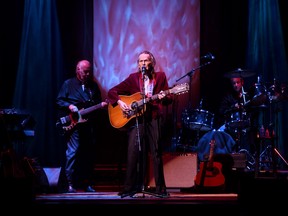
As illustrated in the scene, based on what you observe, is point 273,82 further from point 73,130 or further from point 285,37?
point 73,130

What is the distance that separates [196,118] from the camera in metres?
7.84

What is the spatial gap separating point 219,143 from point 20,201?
13.3ft

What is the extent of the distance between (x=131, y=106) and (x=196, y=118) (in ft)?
7.21

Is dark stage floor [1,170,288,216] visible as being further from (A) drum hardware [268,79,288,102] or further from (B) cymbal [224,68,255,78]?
(B) cymbal [224,68,255,78]

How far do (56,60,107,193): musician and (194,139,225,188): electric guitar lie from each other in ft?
5.52

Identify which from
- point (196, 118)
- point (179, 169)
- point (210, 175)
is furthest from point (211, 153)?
point (196, 118)

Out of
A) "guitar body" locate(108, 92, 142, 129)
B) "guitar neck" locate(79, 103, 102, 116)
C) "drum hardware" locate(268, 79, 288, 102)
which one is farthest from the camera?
"drum hardware" locate(268, 79, 288, 102)

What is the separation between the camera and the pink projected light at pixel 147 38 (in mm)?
8312

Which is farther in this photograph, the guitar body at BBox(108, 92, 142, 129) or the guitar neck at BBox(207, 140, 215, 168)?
the guitar neck at BBox(207, 140, 215, 168)

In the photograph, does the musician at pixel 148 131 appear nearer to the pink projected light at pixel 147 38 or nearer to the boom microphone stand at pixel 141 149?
the boom microphone stand at pixel 141 149

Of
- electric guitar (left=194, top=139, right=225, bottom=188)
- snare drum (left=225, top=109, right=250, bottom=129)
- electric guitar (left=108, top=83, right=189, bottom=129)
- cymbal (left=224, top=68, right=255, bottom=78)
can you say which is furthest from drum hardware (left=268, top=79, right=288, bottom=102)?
electric guitar (left=108, top=83, right=189, bottom=129)

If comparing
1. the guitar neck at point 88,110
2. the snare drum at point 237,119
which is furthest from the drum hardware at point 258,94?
the guitar neck at point 88,110

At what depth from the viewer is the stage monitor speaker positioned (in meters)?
6.95

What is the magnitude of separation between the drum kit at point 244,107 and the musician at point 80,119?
1752 mm
